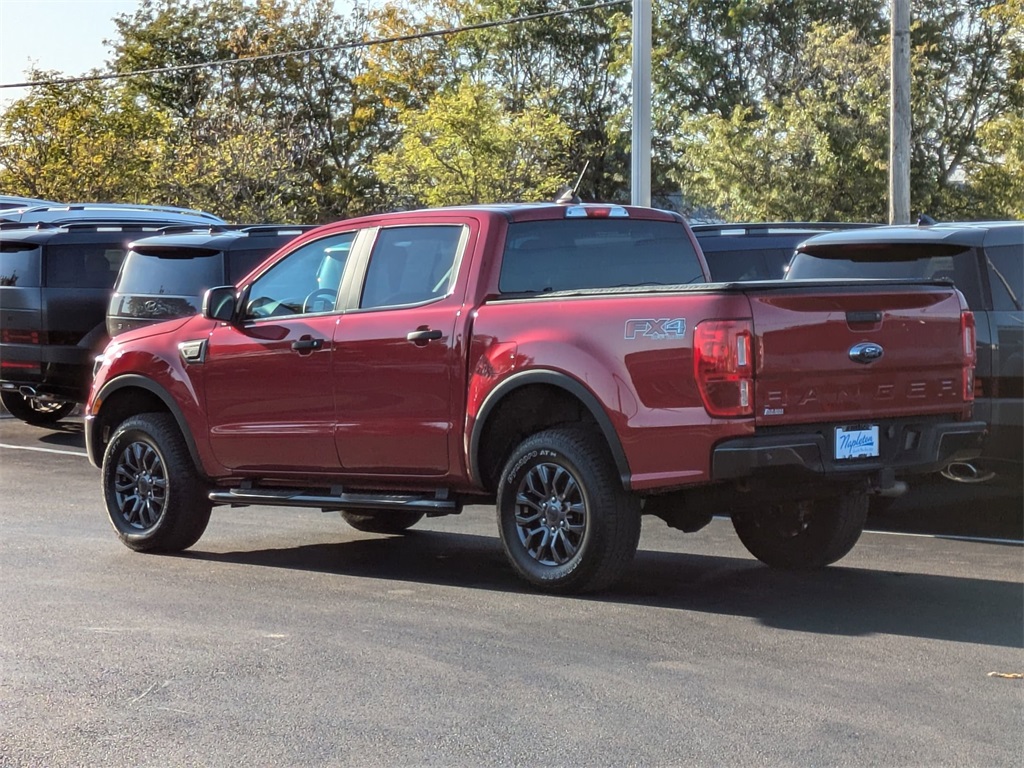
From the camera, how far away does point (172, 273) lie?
45.7 ft

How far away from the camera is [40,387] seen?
1513cm

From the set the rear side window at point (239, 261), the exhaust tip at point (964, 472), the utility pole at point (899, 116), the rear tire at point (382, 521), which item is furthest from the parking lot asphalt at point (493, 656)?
the utility pole at point (899, 116)

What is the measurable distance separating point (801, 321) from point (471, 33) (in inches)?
1972

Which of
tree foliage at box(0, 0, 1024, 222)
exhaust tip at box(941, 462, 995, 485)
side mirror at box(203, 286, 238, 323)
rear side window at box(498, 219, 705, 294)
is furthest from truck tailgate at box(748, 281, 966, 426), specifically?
tree foliage at box(0, 0, 1024, 222)

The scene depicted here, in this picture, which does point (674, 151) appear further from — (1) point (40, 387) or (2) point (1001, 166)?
(1) point (40, 387)

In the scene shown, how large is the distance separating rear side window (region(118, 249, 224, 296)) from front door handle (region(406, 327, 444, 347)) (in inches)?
226

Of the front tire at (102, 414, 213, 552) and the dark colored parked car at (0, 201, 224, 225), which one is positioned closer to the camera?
the front tire at (102, 414, 213, 552)

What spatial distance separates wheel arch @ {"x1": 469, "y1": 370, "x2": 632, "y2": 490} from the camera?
7371 mm

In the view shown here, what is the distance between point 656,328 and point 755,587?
1643 millimetres

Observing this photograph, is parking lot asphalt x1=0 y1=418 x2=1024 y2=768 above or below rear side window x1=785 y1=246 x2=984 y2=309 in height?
below

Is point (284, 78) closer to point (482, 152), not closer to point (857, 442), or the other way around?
point (482, 152)

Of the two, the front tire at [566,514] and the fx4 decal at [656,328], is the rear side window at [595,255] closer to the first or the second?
the front tire at [566,514]

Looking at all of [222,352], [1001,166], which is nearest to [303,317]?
[222,352]

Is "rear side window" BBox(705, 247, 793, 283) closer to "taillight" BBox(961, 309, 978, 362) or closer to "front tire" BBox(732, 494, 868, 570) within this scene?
"front tire" BBox(732, 494, 868, 570)
